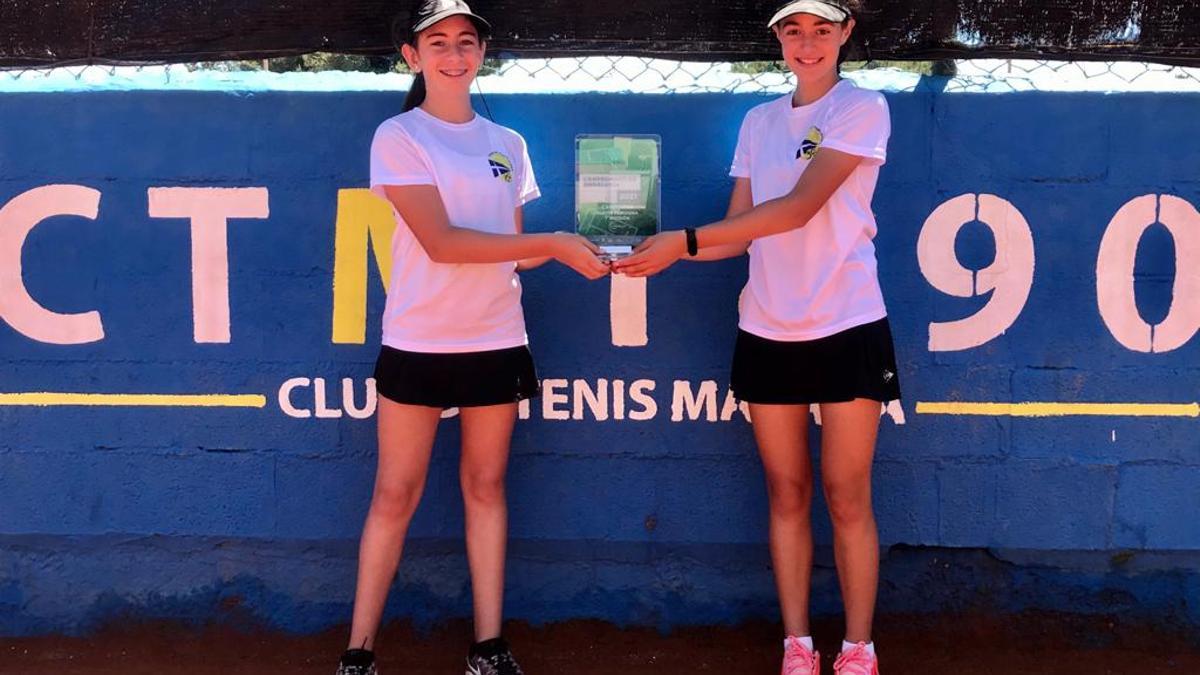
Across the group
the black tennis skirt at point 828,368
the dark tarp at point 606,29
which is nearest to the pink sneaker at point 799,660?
the black tennis skirt at point 828,368

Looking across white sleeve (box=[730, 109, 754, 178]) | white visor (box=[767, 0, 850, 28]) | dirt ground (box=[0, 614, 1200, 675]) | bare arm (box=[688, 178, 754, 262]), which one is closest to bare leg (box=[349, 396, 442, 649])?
dirt ground (box=[0, 614, 1200, 675])

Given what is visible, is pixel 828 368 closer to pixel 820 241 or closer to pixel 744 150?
pixel 820 241

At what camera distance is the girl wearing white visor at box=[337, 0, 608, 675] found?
2.99 m

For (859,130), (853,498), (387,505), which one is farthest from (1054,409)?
(387,505)

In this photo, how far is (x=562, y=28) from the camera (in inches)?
141

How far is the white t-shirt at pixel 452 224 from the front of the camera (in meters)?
3.00

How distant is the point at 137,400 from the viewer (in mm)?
3656

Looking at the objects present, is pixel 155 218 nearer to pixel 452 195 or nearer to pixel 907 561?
pixel 452 195

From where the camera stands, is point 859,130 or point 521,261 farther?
point 521,261

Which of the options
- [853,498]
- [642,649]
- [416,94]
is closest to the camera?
[853,498]

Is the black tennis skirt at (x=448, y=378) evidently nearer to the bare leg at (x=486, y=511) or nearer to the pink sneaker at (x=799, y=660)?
the bare leg at (x=486, y=511)

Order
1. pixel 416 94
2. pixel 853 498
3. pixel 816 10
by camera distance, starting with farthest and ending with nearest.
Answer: pixel 416 94 → pixel 853 498 → pixel 816 10

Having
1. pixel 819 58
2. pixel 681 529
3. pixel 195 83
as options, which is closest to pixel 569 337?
pixel 681 529

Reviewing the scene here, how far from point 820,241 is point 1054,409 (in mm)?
1071
